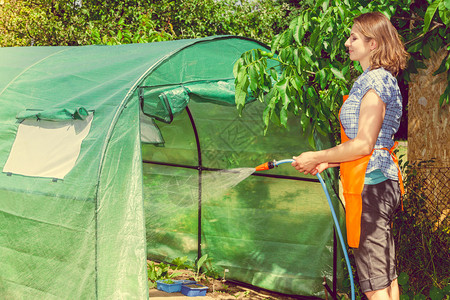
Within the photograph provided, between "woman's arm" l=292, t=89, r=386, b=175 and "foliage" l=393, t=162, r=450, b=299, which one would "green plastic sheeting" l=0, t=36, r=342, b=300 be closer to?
"foliage" l=393, t=162, r=450, b=299

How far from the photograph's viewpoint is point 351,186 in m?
2.86

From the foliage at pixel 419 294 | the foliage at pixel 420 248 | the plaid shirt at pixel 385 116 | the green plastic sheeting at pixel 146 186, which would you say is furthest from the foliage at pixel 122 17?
the plaid shirt at pixel 385 116

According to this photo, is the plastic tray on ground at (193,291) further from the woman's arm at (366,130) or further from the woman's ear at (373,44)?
the woman's ear at (373,44)

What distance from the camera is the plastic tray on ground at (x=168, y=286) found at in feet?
Answer: 19.3

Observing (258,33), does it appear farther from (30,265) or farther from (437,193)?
(30,265)

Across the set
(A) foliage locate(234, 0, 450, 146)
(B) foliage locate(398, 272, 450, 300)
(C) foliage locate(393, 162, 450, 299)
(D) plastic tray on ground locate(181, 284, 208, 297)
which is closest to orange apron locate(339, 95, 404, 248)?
(A) foliage locate(234, 0, 450, 146)

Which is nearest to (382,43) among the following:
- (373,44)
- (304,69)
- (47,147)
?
(373,44)

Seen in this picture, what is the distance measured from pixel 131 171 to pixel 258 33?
25.2 feet

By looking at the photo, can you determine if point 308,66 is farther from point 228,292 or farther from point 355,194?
point 228,292

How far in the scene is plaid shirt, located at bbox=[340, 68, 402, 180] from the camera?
2762 millimetres

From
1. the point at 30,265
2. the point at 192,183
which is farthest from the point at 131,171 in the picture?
the point at 192,183

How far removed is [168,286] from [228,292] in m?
0.62

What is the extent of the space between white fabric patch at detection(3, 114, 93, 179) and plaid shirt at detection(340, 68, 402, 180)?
6.35ft

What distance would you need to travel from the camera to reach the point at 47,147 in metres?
4.29
